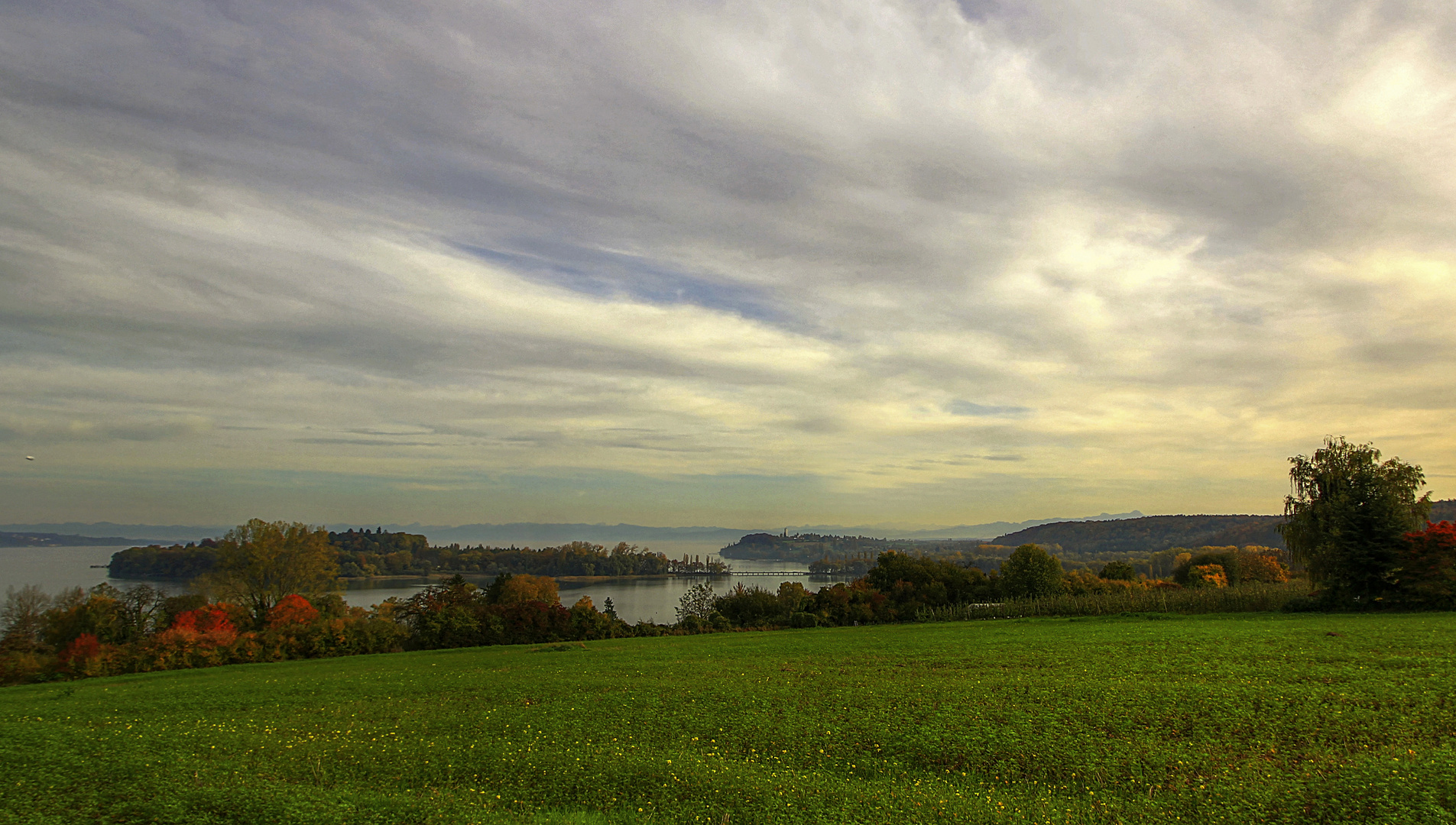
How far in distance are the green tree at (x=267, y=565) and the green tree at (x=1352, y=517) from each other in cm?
6528

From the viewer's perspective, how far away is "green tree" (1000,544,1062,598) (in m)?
51.4

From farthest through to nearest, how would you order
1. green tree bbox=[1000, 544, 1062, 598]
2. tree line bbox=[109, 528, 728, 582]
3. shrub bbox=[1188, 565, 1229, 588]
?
tree line bbox=[109, 528, 728, 582], shrub bbox=[1188, 565, 1229, 588], green tree bbox=[1000, 544, 1062, 598]

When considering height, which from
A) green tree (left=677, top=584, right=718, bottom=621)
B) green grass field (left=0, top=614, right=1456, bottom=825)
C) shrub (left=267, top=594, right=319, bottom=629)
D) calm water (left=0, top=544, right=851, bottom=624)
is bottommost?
calm water (left=0, top=544, right=851, bottom=624)

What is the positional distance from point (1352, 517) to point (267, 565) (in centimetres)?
7025

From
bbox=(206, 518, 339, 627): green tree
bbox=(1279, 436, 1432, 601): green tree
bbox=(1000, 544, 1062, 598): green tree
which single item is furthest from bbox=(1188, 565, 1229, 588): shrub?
bbox=(206, 518, 339, 627): green tree

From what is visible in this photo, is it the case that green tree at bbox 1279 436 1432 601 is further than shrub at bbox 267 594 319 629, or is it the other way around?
shrub at bbox 267 594 319 629

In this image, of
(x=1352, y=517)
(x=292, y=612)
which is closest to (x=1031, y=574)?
(x=1352, y=517)

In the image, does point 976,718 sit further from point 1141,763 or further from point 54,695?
point 54,695

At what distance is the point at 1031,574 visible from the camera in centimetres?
5197

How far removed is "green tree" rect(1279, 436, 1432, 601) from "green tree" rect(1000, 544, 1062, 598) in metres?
17.7

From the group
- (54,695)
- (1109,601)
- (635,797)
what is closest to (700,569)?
(1109,601)

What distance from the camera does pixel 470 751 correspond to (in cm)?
1090

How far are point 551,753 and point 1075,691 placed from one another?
974cm

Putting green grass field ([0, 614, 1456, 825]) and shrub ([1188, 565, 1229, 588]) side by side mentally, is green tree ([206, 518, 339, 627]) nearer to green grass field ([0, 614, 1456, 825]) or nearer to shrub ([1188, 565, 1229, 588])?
green grass field ([0, 614, 1456, 825])
